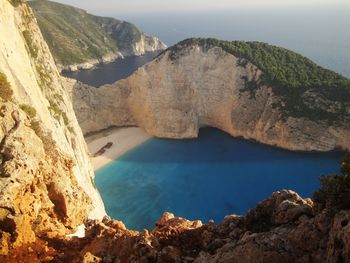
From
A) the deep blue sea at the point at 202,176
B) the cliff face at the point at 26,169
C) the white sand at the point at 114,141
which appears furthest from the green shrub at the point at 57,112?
the white sand at the point at 114,141

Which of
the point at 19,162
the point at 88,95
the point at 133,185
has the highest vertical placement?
the point at 19,162

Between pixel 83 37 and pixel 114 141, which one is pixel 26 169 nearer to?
pixel 114 141

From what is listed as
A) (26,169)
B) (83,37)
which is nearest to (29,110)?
(26,169)

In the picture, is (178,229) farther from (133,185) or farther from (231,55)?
(231,55)

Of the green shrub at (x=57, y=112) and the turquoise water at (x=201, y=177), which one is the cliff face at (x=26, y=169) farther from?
the turquoise water at (x=201, y=177)

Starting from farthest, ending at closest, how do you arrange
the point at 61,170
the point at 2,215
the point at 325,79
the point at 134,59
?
1. the point at 134,59
2. the point at 325,79
3. the point at 61,170
4. the point at 2,215

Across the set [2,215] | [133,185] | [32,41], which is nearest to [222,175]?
[133,185]
